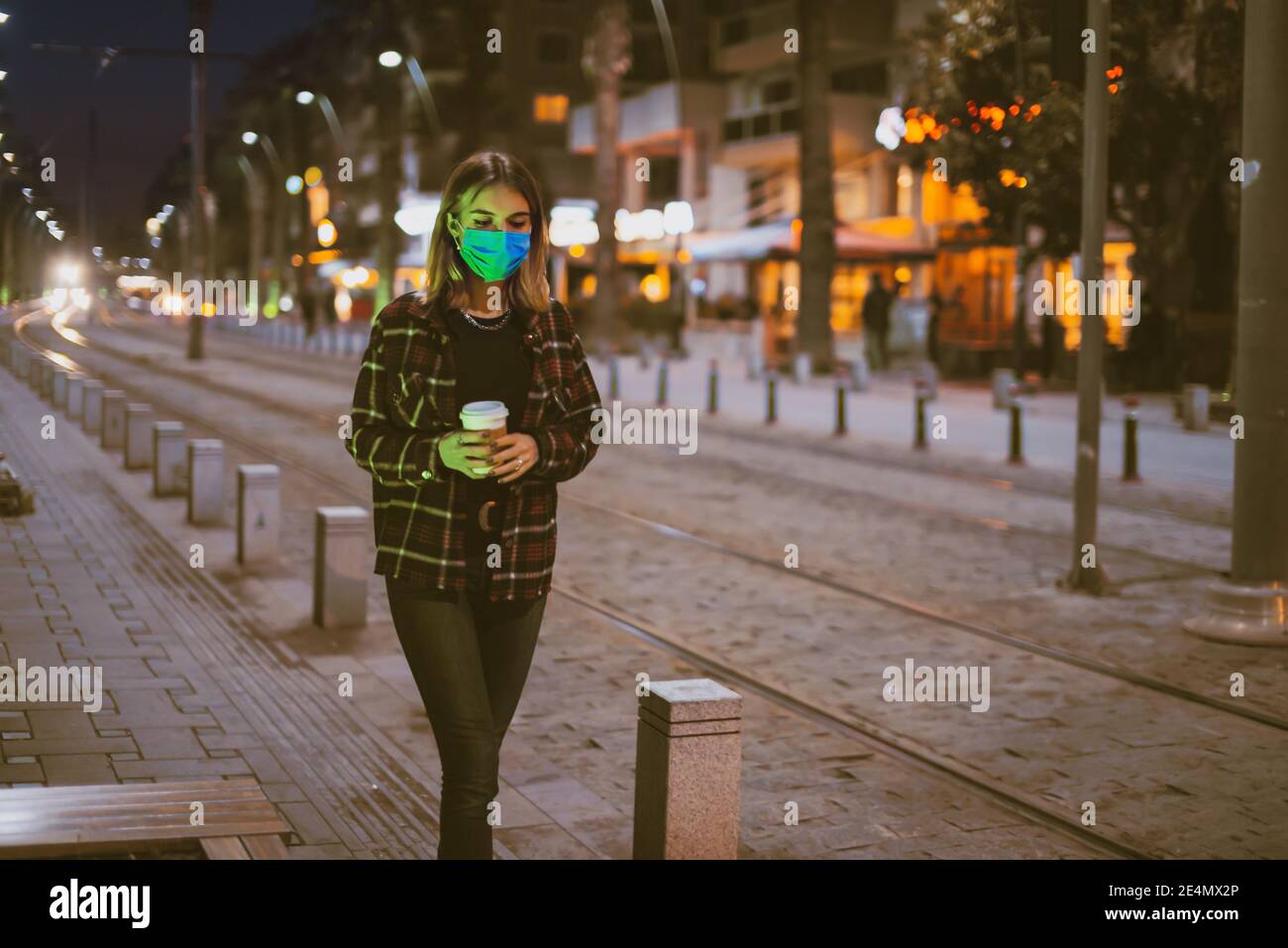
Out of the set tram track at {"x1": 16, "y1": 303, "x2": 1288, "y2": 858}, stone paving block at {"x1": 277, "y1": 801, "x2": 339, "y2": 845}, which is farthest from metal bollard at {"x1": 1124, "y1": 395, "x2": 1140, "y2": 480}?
stone paving block at {"x1": 277, "y1": 801, "x2": 339, "y2": 845}

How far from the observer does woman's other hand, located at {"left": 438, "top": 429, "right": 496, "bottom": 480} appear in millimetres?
3912

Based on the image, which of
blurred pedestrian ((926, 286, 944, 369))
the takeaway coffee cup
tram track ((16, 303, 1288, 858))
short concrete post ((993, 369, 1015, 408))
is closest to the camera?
the takeaway coffee cup

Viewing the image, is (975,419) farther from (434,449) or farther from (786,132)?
(786,132)

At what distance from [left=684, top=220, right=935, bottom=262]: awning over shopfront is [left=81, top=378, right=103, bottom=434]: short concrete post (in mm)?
21027

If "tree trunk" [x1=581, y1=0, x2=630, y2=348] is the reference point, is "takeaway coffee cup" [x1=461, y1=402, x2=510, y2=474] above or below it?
below

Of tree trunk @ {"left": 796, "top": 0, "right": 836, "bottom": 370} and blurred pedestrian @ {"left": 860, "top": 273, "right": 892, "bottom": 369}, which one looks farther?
blurred pedestrian @ {"left": 860, "top": 273, "right": 892, "bottom": 369}

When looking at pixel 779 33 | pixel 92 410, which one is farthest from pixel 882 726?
pixel 779 33

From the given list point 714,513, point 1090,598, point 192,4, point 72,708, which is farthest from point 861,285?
point 72,708

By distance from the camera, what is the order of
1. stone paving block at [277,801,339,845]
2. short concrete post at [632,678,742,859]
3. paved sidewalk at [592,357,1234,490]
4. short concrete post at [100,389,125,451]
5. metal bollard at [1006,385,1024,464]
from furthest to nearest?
paved sidewalk at [592,357,1234,490] → metal bollard at [1006,385,1024,464] → short concrete post at [100,389,125,451] → stone paving block at [277,801,339,845] → short concrete post at [632,678,742,859]

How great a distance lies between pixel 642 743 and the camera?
5.09 m

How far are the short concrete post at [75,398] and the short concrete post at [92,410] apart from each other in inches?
11.4

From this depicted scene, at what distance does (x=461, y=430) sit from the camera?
404 centimetres

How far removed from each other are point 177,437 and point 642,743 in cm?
1020

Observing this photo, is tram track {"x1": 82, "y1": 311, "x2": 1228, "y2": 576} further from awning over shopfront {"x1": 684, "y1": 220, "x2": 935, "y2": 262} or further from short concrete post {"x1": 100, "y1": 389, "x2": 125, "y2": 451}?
awning over shopfront {"x1": 684, "y1": 220, "x2": 935, "y2": 262}
